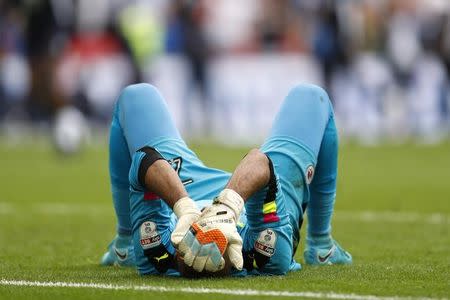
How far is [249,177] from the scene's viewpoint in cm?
506

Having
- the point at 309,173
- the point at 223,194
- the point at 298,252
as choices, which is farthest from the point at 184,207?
the point at 298,252

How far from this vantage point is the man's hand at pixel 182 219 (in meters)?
4.87

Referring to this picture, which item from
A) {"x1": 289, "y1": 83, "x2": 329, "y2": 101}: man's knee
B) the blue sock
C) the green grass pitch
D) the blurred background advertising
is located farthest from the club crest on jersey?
the blurred background advertising

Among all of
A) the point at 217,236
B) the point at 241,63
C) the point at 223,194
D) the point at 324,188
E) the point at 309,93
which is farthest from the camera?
the point at 241,63

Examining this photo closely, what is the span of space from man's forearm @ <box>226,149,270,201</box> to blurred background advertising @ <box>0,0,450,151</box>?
54.2ft

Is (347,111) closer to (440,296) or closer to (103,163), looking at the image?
(103,163)

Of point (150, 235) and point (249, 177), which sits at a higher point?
point (249, 177)

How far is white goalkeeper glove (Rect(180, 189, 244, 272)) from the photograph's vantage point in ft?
15.9

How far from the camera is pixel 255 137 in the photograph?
2241 cm

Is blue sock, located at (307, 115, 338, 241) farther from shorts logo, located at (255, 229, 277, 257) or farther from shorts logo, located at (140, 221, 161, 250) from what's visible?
shorts logo, located at (140, 221, 161, 250)

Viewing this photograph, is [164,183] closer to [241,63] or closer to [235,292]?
[235,292]

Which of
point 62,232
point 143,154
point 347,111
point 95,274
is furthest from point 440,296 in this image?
point 347,111

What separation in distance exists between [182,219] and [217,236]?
0.55 feet

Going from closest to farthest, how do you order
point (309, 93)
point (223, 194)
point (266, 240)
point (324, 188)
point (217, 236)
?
point (217, 236)
point (223, 194)
point (266, 240)
point (309, 93)
point (324, 188)
